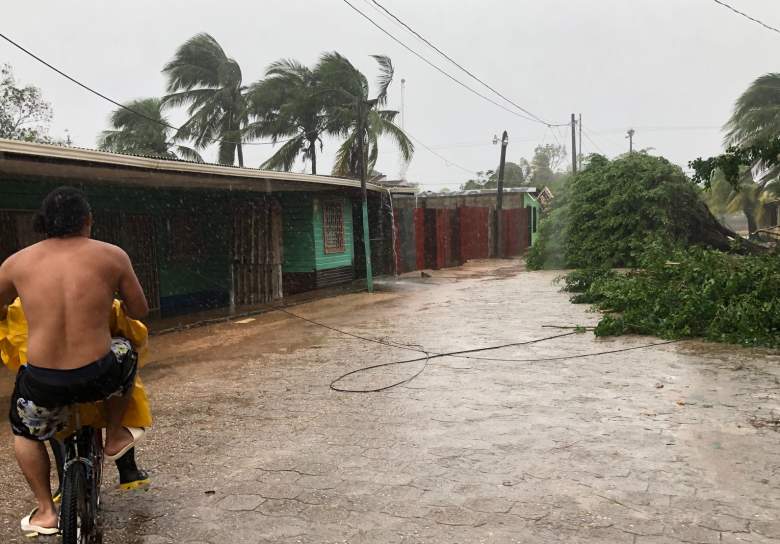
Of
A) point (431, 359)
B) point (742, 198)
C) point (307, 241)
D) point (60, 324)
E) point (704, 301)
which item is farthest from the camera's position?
point (742, 198)

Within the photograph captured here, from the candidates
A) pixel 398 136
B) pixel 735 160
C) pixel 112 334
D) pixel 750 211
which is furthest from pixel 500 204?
pixel 112 334

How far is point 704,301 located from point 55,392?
7.66 m

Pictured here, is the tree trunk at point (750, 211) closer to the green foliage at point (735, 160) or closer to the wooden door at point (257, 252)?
the green foliage at point (735, 160)

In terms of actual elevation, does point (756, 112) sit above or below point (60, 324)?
above

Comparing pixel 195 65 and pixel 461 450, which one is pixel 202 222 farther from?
pixel 195 65

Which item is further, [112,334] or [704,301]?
[704,301]

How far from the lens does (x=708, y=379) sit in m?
5.89

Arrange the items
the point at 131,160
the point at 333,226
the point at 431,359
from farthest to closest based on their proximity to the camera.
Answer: the point at 333,226 → the point at 131,160 → the point at 431,359

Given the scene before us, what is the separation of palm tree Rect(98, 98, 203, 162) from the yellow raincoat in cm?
2494

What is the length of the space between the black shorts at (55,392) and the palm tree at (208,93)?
23.6m

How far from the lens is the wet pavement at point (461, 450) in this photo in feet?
10.6

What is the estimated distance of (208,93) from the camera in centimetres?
2617

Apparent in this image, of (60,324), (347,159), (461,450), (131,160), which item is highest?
(347,159)

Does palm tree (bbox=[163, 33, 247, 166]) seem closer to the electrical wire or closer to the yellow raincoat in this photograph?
Answer: the electrical wire
